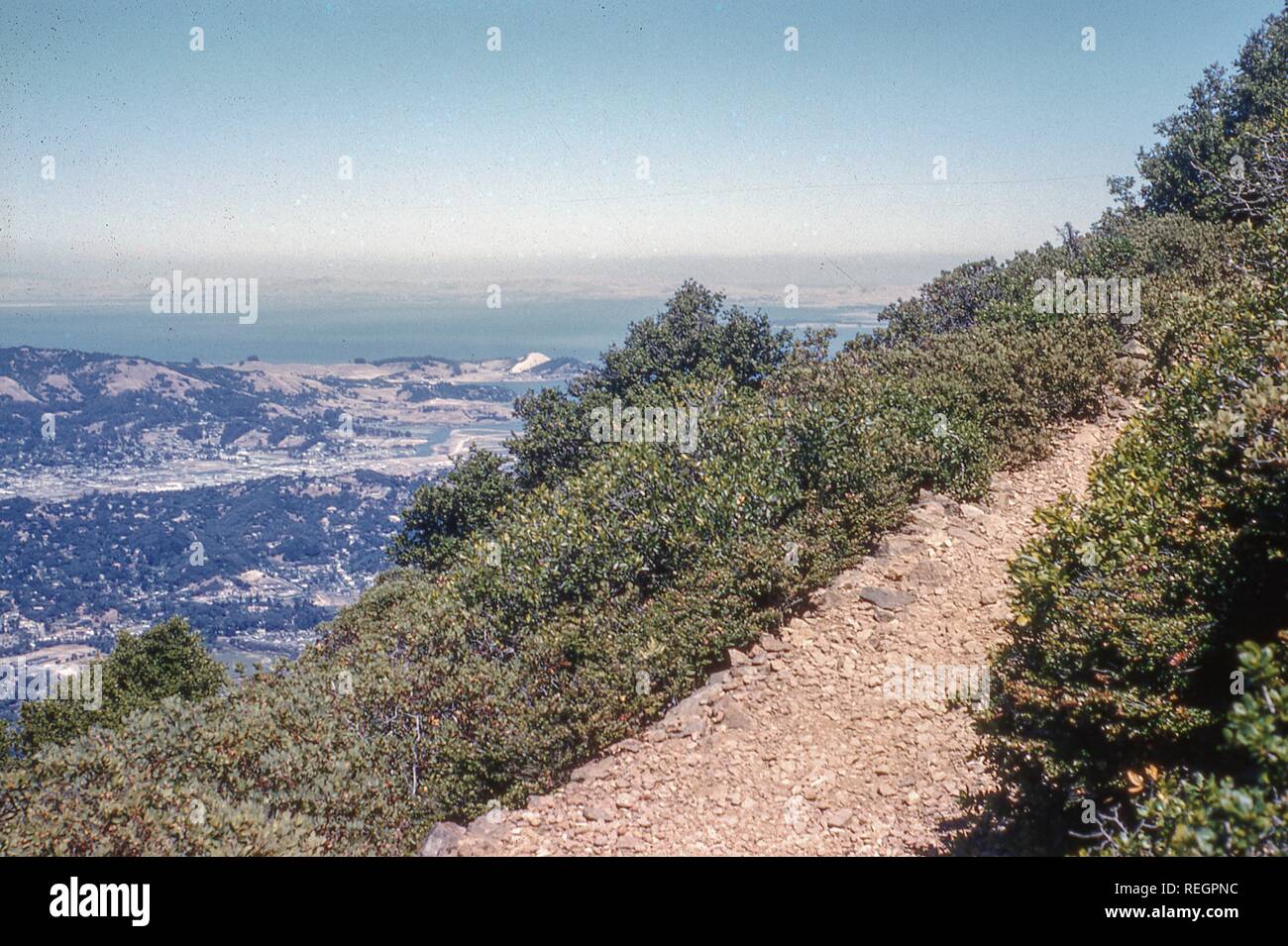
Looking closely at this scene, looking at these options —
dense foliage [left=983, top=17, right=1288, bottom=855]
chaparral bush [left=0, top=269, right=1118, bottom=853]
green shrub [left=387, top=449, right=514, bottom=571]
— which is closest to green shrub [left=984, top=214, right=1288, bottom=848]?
dense foliage [left=983, top=17, right=1288, bottom=855]

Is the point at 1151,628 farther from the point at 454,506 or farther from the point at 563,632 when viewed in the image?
the point at 454,506

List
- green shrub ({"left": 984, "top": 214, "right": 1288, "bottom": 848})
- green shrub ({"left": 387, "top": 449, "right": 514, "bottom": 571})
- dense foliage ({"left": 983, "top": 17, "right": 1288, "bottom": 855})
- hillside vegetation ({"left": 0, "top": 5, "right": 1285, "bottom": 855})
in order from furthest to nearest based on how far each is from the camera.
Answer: green shrub ({"left": 387, "top": 449, "right": 514, "bottom": 571}) < hillside vegetation ({"left": 0, "top": 5, "right": 1285, "bottom": 855}) < green shrub ({"left": 984, "top": 214, "right": 1288, "bottom": 848}) < dense foliage ({"left": 983, "top": 17, "right": 1288, "bottom": 855})

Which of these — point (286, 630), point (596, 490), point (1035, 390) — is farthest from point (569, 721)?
point (286, 630)

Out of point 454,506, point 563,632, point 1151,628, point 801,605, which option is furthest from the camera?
point 454,506

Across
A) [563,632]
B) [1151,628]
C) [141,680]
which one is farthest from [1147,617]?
[141,680]

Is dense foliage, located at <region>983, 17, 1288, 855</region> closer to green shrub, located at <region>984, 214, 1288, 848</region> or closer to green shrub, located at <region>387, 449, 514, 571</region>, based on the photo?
green shrub, located at <region>984, 214, 1288, 848</region>

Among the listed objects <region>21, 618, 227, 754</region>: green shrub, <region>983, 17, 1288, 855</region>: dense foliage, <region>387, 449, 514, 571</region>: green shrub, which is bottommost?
<region>21, 618, 227, 754</region>: green shrub

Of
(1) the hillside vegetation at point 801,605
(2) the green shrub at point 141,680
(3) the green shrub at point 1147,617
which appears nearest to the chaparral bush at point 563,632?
(1) the hillside vegetation at point 801,605
